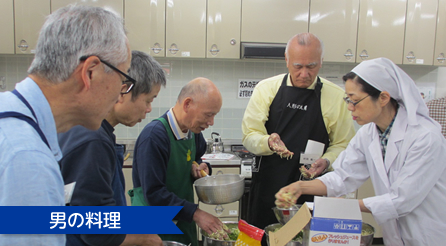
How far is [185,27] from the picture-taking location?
3.36 metres

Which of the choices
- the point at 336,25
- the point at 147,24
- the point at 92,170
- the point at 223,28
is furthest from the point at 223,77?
the point at 92,170

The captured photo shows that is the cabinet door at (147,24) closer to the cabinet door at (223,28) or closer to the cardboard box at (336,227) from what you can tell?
the cabinet door at (223,28)

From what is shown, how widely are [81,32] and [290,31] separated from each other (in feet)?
9.93

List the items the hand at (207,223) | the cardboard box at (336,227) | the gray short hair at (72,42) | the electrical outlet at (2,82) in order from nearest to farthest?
1. the gray short hair at (72,42)
2. the cardboard box at (336,227)
3. the hand at (207,223)
4. the electrical outlet at (2,82)

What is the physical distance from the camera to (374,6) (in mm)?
3510

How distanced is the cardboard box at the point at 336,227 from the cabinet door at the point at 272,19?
2590mm

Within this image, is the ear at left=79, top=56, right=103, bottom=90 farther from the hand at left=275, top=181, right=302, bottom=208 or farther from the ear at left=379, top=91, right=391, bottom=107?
the ear at left=379, top=91, right=391, bottom=107

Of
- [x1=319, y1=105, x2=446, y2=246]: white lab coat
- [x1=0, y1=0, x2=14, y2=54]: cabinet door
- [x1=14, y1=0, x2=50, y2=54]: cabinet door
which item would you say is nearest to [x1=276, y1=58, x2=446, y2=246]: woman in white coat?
[x1=319, y1=105, x2=446, y2=246]: white lab coat

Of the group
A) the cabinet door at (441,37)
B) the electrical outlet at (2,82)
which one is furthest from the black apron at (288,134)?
the electrical outlet at (2,82)

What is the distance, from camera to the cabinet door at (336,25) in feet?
11.3

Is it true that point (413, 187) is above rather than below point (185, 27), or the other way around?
below

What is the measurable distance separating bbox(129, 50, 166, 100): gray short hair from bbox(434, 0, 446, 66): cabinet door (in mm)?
3693

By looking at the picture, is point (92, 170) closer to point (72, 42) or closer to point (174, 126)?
point (72, 42)

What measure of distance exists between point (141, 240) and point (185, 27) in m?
2.64
